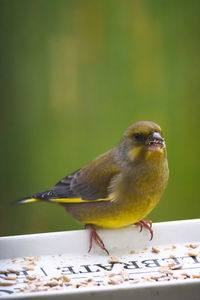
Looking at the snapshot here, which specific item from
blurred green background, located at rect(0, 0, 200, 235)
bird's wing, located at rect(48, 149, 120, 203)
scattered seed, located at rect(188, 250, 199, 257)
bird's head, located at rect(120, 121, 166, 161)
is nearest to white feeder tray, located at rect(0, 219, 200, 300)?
scattered seed, located at rect(188, 250, 199, 257)

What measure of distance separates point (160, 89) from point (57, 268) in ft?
6.41

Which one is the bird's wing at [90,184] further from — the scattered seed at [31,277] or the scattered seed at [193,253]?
the scattered seed at [31,277]

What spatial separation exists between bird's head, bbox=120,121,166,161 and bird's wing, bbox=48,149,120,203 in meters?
0.12

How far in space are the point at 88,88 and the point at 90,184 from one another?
4.18 ft

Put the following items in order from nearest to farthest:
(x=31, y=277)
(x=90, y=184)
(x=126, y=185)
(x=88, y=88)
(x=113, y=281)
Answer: (x=113, y=281) → (x=31, y=277) → (x=126, y=185) → (x=90, y=184) → (x=88, y=88)

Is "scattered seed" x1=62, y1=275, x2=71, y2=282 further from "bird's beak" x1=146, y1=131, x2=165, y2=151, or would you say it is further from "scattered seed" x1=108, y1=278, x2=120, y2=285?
"bird's beak" x1=146, y1=131, x2=165, y2=151

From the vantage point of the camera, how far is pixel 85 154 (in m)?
4.48

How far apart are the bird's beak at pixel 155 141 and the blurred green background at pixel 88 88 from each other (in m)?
1.31

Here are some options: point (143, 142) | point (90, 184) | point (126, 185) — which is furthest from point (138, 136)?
point (90, 184)

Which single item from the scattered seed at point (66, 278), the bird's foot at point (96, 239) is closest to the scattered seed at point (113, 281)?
the scattered seed at point (66, 278)

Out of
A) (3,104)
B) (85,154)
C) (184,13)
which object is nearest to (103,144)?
(85,154)

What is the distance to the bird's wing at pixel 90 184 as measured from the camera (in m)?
3.34

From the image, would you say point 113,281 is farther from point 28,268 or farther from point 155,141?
point 155,141

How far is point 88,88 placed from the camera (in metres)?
4.52
